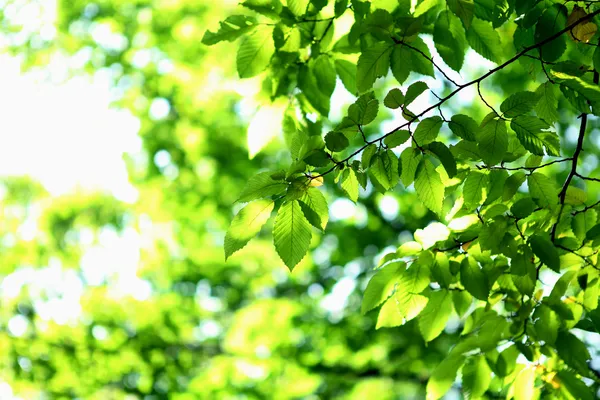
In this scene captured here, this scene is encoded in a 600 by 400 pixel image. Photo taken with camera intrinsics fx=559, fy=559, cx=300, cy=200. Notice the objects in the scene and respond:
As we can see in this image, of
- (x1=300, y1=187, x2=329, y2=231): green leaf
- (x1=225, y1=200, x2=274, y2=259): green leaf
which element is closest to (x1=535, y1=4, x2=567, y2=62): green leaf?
(x1=300, y1=187, x2=329, y2=231): green leaf

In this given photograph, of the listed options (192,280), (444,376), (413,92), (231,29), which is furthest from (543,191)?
(192,280)

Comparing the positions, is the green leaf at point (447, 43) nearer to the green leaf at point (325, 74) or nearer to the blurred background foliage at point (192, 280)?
the green leaf at point (325, 74)

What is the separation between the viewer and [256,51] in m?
2.03

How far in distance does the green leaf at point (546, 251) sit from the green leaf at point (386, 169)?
0.45m

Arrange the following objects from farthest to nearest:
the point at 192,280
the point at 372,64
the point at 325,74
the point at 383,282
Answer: the point at 192,280, the point at 325,74, the point at 383,282, the point at 372,64

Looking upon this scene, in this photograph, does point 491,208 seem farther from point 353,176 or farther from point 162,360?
point 162,360

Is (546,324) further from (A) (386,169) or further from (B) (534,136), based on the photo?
(A) (386,169)

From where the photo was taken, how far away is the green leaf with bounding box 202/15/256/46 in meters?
2.00

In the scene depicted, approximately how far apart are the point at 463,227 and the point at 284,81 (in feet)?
2.99

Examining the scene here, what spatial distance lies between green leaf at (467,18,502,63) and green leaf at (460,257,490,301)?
27.9 inches

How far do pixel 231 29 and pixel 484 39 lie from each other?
34.9 inches

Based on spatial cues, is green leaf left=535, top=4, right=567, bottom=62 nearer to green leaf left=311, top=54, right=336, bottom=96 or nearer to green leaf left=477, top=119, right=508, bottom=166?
green leaf left=477, top=119, right=508, bottom=166

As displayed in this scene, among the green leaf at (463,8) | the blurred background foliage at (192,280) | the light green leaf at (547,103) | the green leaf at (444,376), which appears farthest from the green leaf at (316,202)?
the blurred background foliage at (192,280)

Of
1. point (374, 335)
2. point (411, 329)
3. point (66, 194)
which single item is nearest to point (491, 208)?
point (411, 329)
